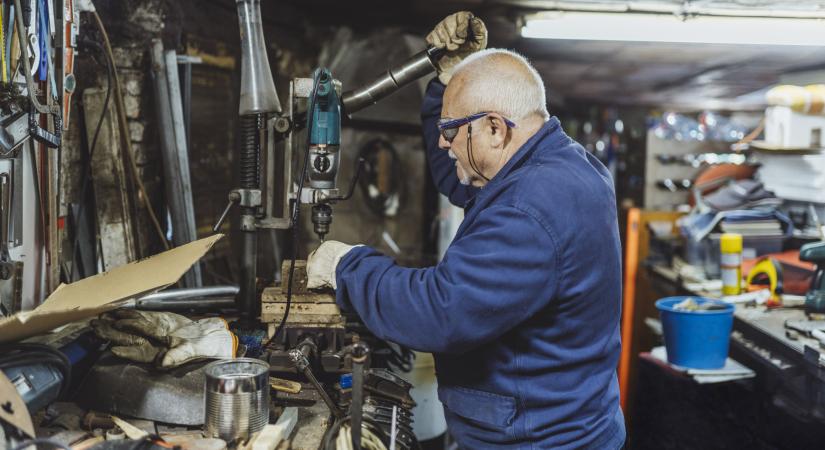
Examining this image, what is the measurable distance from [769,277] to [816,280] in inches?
19.1

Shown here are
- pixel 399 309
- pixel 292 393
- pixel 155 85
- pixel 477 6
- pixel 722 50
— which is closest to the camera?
pixel 399 309

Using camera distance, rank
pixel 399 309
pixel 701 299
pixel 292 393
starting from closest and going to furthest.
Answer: pixel 399 309
pixel 292 393
pixel 701 299

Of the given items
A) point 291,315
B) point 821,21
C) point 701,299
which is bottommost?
point 701,299

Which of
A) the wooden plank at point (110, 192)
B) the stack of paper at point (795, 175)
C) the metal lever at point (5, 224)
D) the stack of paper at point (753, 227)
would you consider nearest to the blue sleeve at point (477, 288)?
the metal lever at point (5, 224)

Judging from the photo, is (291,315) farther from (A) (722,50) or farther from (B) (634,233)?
(A) (722,50)

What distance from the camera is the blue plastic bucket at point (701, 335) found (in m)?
3.14

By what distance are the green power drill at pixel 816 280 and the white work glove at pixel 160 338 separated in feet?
8.78

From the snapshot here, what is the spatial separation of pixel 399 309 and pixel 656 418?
102 inches

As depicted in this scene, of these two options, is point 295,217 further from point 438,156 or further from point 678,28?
point 678,28

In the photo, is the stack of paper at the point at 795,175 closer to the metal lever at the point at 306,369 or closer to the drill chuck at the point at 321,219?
the drill chuck at the point at 321,219

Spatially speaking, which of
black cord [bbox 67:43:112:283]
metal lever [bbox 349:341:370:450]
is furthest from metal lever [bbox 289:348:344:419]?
black cord [bbox 67:43:112:283]

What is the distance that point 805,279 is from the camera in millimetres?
3500

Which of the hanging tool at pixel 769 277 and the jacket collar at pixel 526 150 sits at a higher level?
the jacket collar at pixel 526 150

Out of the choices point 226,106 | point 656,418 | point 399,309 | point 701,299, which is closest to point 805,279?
point 701,299
